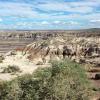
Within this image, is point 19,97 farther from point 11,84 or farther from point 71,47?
point 71,47

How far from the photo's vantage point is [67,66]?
18.7 m

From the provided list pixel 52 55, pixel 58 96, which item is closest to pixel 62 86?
pixel 58 96

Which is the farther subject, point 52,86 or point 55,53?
point 55,53

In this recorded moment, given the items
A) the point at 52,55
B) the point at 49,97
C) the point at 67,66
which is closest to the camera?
the point at 49,97

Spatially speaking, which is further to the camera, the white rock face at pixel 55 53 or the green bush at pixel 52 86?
the white rock face at pixel 55 53

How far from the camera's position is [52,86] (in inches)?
688

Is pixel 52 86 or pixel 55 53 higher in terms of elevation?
pixel 52 86

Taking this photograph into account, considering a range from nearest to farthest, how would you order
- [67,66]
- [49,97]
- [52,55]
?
[49,97] < [67,66] < [52,55]

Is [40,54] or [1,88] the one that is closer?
[1,88]

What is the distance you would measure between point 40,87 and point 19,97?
143cm

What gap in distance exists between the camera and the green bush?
1750 centimetres

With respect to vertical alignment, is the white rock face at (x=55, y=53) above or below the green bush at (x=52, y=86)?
below

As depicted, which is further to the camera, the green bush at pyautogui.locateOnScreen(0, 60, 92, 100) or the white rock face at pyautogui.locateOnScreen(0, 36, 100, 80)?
the white rock face at pyautogui.locateOnScreen(0, 36, 100, 80)

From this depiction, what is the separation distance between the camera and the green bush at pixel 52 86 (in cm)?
1750
